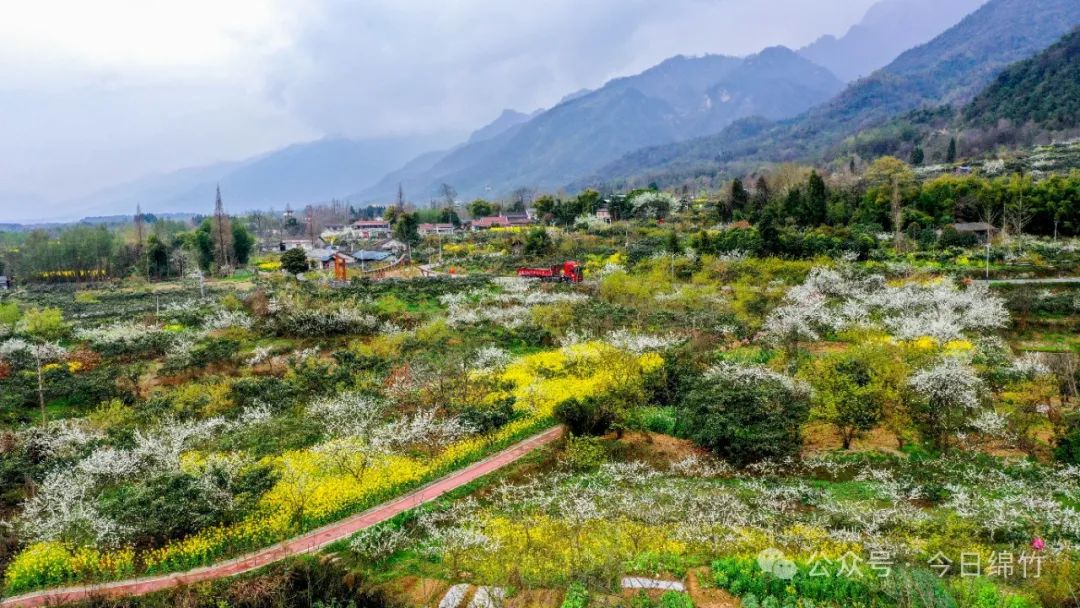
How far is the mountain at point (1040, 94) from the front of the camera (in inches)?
3152

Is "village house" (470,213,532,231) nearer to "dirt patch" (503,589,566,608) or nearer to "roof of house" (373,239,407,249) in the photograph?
"roof of house" (373,239,407,249)

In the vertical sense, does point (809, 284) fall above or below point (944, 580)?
above

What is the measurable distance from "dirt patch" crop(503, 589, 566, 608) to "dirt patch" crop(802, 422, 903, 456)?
28.9ft

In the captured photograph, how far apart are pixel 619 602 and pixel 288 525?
704cm

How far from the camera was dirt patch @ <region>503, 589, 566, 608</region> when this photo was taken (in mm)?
9617

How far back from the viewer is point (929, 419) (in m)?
15.5

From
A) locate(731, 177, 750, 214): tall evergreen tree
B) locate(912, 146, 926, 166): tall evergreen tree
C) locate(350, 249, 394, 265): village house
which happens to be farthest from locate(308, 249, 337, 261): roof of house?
locate(912, 146, 926, 166): tall evergreen tree

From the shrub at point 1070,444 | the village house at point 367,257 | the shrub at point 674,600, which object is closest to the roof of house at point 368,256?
the village house at point 367,257

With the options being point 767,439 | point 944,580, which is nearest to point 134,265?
point 767,439

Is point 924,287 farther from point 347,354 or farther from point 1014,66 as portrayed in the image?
point 1014,66

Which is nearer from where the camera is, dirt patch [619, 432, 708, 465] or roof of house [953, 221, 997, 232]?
dirt patch [619, 432, 708, 465]

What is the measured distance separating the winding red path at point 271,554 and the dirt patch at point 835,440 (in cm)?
845

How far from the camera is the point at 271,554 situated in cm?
1160

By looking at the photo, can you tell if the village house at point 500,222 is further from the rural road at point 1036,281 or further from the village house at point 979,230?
the rural road at point 1036,281
